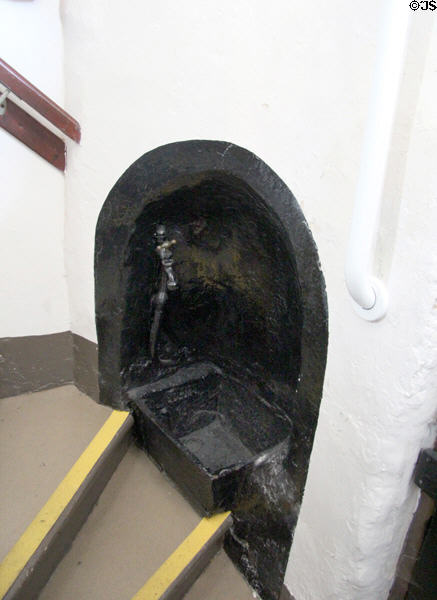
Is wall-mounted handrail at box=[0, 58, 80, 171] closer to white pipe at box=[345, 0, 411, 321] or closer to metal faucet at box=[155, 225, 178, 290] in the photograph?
metal faucet at box=[155, 225, 178, 290]

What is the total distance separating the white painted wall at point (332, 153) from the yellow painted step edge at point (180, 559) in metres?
0.28

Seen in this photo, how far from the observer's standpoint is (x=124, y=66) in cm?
133

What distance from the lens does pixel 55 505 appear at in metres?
1.41

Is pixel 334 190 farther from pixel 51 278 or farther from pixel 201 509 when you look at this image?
pixel 51 278

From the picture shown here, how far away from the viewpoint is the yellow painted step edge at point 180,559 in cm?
131

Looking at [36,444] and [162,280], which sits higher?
[162,280]

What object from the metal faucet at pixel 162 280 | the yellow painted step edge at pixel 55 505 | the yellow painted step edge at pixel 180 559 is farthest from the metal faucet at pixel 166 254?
the yellow painted step edge at pixel 180 559

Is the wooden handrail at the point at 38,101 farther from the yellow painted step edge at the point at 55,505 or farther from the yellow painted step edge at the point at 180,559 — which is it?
the yellow painted step edge at the point at 180,559

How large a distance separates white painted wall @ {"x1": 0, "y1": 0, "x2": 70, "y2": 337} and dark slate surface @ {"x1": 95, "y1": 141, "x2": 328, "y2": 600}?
0.24 meters

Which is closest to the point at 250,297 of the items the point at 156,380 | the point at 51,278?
the point at 156,380

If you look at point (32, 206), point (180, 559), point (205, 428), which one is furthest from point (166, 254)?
point (180, 559)

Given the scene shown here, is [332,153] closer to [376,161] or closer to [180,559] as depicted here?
[376,161]

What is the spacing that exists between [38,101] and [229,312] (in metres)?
0.97

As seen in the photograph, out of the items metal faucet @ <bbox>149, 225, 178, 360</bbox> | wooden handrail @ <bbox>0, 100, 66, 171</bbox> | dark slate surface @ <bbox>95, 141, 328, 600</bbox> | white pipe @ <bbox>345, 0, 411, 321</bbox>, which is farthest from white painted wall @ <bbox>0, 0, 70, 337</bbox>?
Answer: white pipe @ <bbox>345, 0, 411, 321</bbox>
